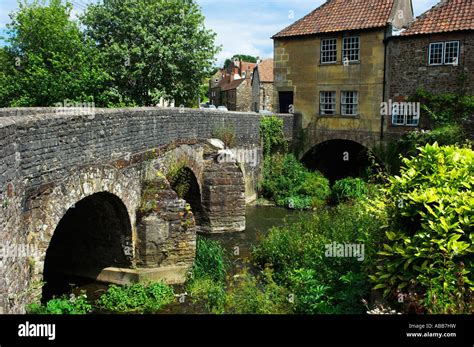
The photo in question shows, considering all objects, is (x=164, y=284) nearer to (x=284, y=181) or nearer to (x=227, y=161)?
(x=227, y=161)

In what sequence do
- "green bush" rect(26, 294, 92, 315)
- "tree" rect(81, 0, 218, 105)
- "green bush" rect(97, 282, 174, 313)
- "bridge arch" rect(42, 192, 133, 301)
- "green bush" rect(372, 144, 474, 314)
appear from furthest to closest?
"tree" rect(81, 0, 218, 105), "bridge arch" rect(42, 192, 133, 301), "green bush" rect(97, 282, 174, 313), "green bush" rect(26, 294, 92, 315), "green bush" rect(372, 144, 474, 314)

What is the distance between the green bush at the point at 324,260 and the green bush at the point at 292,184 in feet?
23.2

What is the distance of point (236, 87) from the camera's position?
50.1 m

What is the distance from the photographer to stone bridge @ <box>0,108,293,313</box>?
6582 mm

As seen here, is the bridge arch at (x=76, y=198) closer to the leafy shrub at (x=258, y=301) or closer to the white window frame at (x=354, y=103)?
the leafy shrub at (x=258, y=301)

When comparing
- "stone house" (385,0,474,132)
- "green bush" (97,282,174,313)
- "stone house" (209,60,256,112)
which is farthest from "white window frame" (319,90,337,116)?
"stone house" (209,60,256,112)

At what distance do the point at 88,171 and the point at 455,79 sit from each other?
15.8m

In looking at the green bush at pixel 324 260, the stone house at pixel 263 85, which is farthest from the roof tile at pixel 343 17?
the stone house at pixel 263 85

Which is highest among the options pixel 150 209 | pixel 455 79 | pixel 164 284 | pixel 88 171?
pixel 455 79

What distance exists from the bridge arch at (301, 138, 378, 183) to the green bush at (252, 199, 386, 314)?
10.9 metres

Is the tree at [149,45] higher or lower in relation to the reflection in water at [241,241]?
higher

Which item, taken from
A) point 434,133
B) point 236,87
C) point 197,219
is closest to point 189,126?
point 197,219

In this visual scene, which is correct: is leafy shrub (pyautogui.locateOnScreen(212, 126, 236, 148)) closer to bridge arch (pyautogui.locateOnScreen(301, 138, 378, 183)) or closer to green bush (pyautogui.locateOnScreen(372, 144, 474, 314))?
bridge arch (pyautogui.locateOnScreen(301, 138, 378, 183))

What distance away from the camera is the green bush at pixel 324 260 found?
24.8ft
